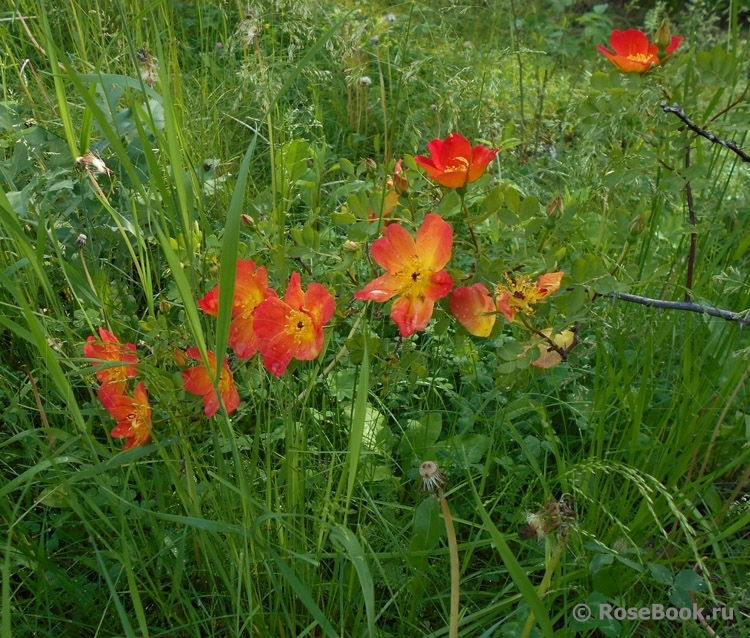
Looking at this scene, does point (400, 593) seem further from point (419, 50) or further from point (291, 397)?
point (419, 50)

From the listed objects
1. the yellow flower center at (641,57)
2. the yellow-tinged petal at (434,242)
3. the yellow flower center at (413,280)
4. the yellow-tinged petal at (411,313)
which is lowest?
the yellow-tinged petal at (411,313)

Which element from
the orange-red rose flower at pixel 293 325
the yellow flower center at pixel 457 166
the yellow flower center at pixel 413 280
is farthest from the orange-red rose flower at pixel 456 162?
the orange-red rose flower at pixel 293 325

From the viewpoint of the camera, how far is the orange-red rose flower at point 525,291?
3.67 feet

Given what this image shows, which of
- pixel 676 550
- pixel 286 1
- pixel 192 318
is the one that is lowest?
pixel 676 550

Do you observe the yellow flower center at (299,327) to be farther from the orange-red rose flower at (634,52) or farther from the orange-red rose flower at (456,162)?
the orange-red rose flower at (634,52)

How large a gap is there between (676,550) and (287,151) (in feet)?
3.57

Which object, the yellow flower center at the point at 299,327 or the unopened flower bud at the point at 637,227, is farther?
the unopened flower bud at the point at 637,227

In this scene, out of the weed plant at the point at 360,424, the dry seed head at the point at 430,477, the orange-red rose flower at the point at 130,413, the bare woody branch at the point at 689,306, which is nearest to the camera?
the dry seed head at the point at 430,477

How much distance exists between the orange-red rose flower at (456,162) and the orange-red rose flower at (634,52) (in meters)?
0.41

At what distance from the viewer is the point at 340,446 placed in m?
1.31

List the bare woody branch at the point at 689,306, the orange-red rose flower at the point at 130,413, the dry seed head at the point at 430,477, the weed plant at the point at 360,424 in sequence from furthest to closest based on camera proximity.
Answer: the bare woody branch at the point at 689,306
the orange-red rose flower at the point at 130,413
the weed plant at the point at 360,424
the dry seed head at the point at 430,477

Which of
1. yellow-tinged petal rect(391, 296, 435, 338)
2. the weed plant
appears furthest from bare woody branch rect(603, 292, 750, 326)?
yellow-tinged petal rect(391, 296, 435, 338)

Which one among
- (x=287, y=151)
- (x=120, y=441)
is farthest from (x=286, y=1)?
(x=120, y=441)

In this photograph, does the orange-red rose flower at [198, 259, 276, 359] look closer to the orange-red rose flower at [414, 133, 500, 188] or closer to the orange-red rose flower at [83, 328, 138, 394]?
the orange-red rose flower at [83, 328, 138, 394]
